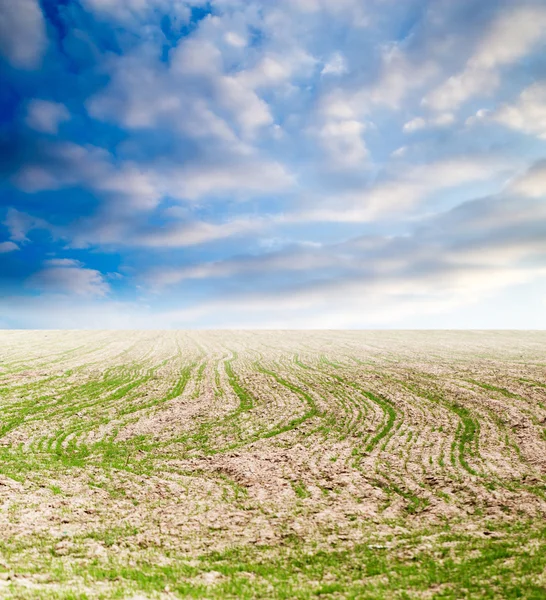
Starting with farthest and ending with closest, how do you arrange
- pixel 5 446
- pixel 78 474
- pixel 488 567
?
pixel 5 446, pixel 78 474, pixel 488 567

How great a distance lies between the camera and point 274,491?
1227cm

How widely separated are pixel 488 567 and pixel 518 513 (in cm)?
314

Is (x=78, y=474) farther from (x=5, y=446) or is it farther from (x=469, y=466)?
(x=469, y=466)

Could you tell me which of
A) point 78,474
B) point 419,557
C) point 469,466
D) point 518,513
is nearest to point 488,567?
point 419,557

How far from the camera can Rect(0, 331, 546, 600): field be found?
805 cm

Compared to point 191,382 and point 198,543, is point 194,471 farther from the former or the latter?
point 191,382

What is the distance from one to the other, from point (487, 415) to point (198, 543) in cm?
1587

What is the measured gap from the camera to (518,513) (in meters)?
10.5

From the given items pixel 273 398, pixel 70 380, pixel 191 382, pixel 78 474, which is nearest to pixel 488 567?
pixel 78 474

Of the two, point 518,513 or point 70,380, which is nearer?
point 518,513

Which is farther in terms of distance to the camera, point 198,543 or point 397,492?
point 397,492

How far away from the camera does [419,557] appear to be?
866 centimetres

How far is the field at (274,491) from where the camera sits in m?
8.05

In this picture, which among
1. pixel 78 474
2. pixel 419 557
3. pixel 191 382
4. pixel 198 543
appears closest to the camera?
pixel 419 557
